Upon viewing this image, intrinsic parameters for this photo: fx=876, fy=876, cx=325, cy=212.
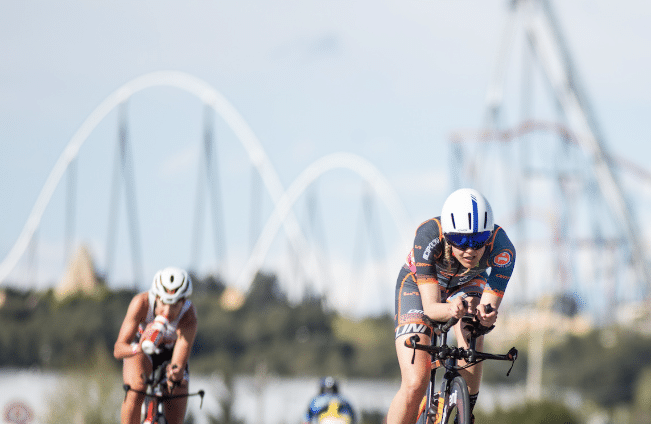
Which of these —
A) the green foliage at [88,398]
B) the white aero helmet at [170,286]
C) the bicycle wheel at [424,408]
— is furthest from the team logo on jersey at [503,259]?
the green foliage at [88,398]

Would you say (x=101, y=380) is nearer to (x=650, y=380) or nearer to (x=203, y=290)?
(x=203, y=290)

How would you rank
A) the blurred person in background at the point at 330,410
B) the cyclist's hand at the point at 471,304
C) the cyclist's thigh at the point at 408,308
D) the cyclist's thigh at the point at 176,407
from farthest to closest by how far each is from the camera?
the blurred person in background at the point at 330,410, the cyclist's thigh at the point at 176,407, the cyclist's thigh at the point at 408,308, the cyclist's hand at the point at 471,304

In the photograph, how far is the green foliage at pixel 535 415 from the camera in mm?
55344

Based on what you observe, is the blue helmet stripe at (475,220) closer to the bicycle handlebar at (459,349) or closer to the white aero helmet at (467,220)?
the white aero helmet at (467,220)

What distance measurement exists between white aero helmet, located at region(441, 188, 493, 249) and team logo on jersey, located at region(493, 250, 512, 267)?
35 cm

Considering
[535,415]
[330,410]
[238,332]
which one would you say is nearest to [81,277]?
[238,332]

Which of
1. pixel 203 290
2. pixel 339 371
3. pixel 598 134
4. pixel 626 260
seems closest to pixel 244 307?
pixel 203 290

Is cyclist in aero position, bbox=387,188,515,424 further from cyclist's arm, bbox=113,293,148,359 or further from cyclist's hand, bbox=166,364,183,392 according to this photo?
cyclist's arm, bbox=113,293,148,359

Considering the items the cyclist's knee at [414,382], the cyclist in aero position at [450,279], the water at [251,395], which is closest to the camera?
the cyclist in aero position at [450,279]

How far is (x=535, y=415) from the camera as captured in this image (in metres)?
55.6

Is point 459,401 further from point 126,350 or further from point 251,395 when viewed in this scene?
point 251,395

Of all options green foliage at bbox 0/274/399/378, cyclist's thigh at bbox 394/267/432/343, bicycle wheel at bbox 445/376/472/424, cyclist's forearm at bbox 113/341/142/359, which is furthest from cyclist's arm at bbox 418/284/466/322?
green foliage at bbox 0/274/399/378

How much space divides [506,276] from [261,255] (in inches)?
2993

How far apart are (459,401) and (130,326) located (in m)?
4.13
